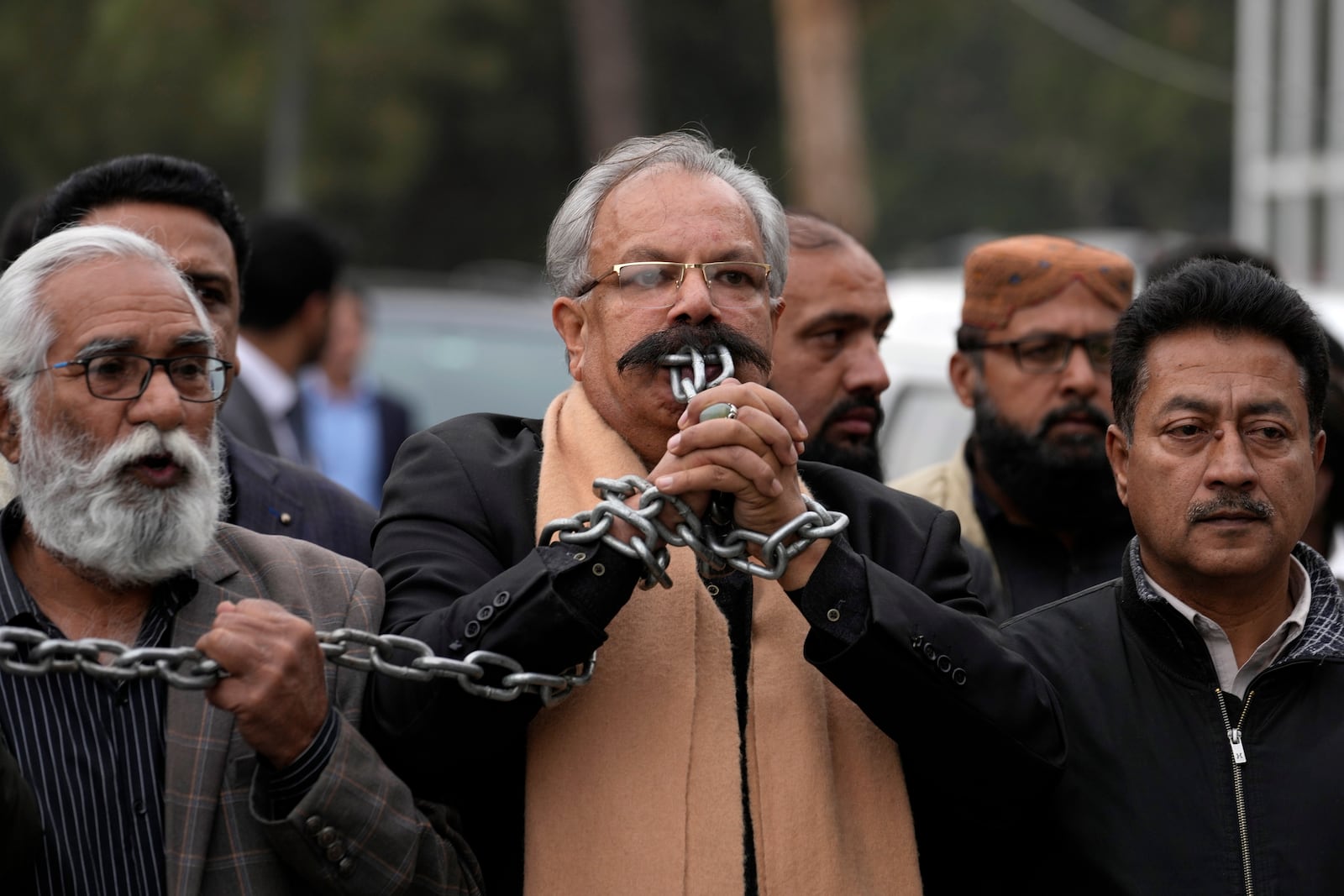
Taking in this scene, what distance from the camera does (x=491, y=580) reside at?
2.90 m

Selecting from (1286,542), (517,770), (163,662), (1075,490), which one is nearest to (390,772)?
(517,770)

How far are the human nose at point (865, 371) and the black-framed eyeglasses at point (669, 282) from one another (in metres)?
1.29

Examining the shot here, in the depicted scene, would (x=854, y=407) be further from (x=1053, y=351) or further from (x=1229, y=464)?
(x=1229, y=464)

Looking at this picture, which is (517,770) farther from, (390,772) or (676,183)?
(676,183)

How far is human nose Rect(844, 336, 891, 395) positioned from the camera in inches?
175

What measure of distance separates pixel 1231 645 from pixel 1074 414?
4.66 feet

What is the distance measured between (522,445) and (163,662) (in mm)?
850

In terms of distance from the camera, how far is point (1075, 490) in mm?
4402

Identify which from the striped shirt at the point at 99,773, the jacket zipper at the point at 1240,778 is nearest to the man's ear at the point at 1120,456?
the jacket zipper at the point at 1240,778

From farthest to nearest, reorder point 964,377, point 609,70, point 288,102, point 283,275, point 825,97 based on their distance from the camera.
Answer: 1. point 609,70
2. point 825,97
3. point 288,102
4. point 283,275
5. point 964,377

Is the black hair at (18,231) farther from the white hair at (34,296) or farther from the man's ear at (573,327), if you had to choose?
the man's ear at (573,327)

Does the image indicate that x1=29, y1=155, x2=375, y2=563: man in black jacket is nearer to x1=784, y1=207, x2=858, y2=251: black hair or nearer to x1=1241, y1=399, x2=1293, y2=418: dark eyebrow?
x1=784, y1=207, x2=858, y2=251: black hair

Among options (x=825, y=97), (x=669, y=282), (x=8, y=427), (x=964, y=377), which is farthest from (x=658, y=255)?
(x=825, y=97)

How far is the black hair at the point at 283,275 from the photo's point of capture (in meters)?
6.76
